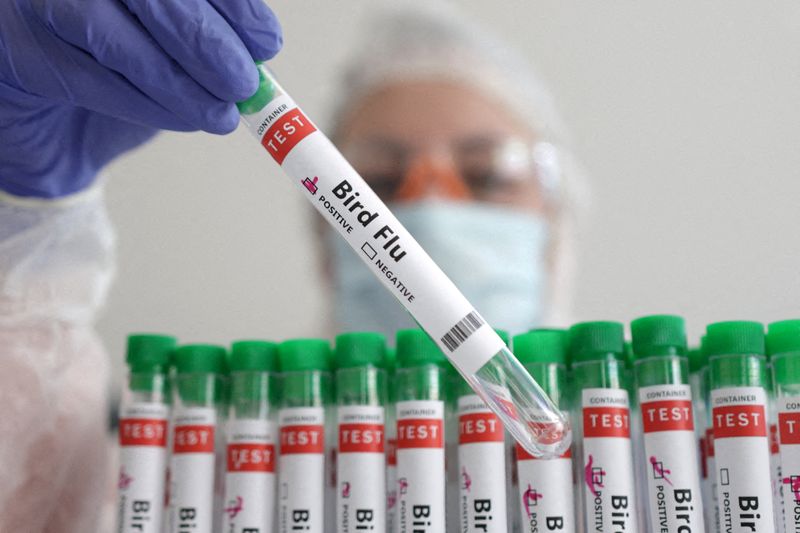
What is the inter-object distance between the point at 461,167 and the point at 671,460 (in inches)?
36.2

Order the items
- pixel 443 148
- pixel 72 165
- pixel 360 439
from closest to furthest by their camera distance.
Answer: pixel 360 439, pixel 72 165, pixel 443 148

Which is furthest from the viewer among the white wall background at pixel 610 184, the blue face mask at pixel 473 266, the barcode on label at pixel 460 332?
the white wall background at pixel 610 184

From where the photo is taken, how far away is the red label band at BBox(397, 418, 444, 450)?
28.9 inches

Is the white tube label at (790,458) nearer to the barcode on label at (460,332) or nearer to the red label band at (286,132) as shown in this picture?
the barcode on label at (460,332)

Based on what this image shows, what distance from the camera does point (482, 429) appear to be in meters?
0.73

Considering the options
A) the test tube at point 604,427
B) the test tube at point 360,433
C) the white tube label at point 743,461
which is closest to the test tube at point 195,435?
the test tube at point 360,433

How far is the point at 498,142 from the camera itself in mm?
1536

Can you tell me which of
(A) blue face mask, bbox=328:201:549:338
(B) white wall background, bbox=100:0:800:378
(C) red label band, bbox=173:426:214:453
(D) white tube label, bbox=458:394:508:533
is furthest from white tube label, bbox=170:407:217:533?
(B) white wall background, bbox=100:0:800:378

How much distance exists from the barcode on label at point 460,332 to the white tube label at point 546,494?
0.14 metres

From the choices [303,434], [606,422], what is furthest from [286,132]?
[606,422]

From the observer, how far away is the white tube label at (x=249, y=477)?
750mm

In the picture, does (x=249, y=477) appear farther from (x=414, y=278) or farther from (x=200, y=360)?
(x=414, y=278)

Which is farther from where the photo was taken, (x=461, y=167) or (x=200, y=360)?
(x=461, y=167)

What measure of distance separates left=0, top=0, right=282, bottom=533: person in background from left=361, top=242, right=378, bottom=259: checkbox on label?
18cm
